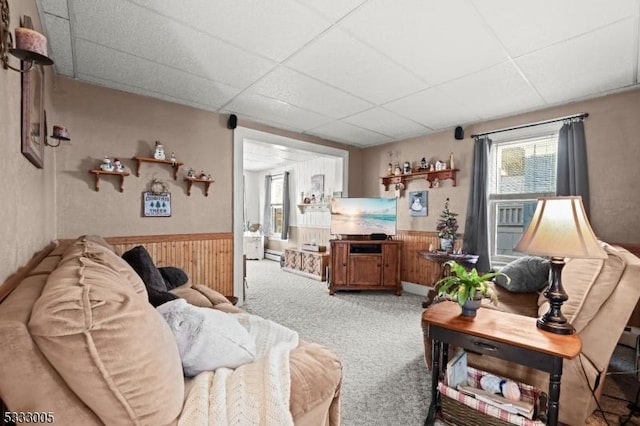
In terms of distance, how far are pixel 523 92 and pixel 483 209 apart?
4.65 ft

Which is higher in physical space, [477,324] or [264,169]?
[264,169]

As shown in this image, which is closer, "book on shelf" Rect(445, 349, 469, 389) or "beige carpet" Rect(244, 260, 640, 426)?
"book on shelf" Rect(445, 349, 469, 389)

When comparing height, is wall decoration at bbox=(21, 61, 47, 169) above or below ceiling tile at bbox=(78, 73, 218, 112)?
below

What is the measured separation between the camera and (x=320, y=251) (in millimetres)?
5801

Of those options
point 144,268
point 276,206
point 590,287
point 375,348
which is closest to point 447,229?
point 375,348

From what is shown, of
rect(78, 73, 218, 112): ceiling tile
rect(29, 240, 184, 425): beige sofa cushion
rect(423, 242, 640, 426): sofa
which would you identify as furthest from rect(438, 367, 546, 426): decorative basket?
rect(78, 73, 218, 112): ceiling tile

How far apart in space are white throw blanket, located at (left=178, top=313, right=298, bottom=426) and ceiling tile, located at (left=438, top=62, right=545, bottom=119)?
2.80 metres

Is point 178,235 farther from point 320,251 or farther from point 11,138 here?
point 320,251

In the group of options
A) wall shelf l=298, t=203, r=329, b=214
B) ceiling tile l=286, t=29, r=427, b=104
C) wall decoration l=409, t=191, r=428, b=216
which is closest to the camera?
ceiling tile l=286, t=29, r=427, b=104

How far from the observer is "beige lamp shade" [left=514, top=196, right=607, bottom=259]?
1404mm

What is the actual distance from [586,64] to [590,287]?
1.94 meters

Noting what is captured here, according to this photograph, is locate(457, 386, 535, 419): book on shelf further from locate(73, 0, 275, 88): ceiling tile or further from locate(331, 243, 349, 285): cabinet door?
locate(331, 243, 349, 285): cabinet door

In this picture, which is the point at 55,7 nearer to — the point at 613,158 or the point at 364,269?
the point at 364,269

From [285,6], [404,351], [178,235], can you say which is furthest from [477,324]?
[178,235]
